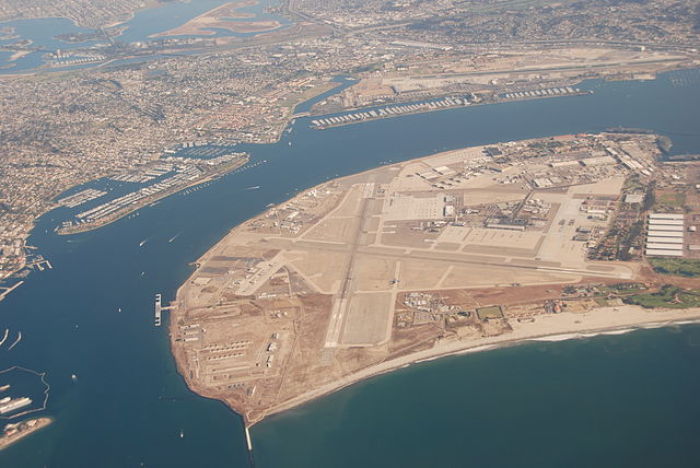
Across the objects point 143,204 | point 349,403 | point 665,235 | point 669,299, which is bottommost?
point 349,403

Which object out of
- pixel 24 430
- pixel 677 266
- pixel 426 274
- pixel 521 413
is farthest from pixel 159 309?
pixel 677 266

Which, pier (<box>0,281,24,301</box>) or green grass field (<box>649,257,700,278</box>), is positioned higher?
green grass field (<box>649,257,700,278</box>)

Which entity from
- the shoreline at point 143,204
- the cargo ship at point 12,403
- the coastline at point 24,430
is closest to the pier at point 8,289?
the shoreline at point 143,204

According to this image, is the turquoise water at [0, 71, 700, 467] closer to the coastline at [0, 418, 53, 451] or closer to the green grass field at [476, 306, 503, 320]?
the coastline at [0, 418, 53, 451]

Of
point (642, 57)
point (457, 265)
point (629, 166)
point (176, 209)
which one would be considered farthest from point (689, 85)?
point (176, 209)

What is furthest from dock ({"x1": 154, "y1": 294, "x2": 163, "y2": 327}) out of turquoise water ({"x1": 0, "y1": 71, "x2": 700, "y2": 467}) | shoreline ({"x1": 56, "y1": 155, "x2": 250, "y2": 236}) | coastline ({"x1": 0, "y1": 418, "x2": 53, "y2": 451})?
shoreline ({"x1": 56, "y1": 155, "x2": 250, "y2": 236})

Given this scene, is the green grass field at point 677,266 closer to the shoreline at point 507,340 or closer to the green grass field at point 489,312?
the shoreline at point 507,340

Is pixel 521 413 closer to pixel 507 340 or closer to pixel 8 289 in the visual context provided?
pixel 507 340
